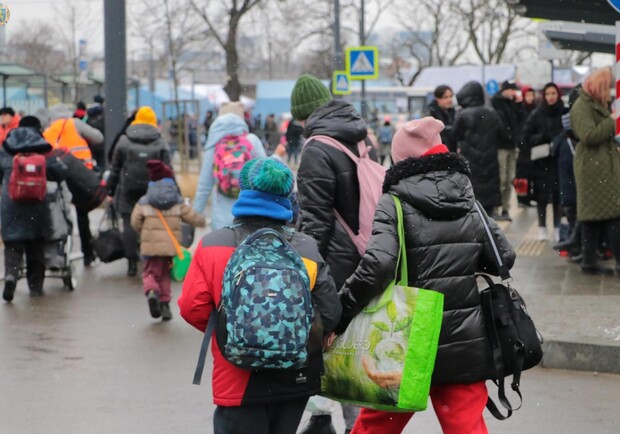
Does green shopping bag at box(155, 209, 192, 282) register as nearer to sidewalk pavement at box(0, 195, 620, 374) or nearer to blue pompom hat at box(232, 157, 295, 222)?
sidewalk pavement at box(0, 195, 620, 374)

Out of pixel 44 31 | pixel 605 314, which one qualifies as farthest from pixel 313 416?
pixel 44 31

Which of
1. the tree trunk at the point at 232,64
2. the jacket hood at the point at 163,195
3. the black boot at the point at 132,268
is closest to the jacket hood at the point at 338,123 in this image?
the jacket hood at the point at 163,195

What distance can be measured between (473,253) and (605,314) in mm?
4670

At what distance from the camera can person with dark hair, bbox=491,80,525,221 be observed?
17812mm

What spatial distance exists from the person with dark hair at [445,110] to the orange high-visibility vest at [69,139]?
4103 millimetres

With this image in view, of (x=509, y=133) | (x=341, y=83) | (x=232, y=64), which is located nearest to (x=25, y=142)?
(x=509, y=133)

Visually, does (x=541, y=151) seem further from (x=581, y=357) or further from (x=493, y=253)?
(x=493, y=253)

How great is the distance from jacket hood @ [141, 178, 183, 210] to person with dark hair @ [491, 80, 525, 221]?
7.94 m

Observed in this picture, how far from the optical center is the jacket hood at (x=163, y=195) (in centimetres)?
1043

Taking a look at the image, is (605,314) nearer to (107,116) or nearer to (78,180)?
(78,180)

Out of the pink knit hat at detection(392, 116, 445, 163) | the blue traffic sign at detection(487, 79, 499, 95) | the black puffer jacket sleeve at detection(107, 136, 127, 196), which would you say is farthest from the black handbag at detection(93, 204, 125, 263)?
the blue traffic sign at detection(487, 79, 499, 95)

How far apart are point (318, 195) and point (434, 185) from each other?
120 centimetres

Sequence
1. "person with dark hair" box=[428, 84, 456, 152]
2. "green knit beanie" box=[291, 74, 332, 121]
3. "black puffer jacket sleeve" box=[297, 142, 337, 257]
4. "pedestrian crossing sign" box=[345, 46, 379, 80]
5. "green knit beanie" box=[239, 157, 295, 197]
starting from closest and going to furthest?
"green knit beanie" box=[239, 157, 295, 197]
"black puffer jacket sleeve" box=[297, 142, 337, 257]
"green knit beanie" box=[291, 74, 332, 121]
"person with dark hair" box=[428, 84, 456, 152]
"pedestrian crossing sign" box=[345, 46, 379, 80]

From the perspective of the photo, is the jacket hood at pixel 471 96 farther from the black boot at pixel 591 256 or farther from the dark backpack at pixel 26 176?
the dark backpack at pixel 26 176
